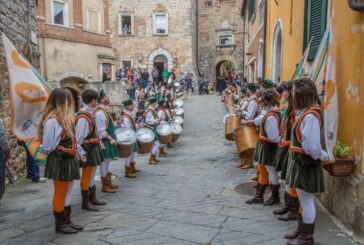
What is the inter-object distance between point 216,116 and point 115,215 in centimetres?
1346

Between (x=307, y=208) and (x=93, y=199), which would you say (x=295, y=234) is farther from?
(x=93, y=199)

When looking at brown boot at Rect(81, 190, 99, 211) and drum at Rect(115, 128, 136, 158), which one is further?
drum at Rect(115, 128, 136, 158)

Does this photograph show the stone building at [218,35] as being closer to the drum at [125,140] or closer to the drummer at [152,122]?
the drummer at [152,122]

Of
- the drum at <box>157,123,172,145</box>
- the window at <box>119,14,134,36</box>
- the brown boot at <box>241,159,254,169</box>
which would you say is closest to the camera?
the brown boot at <box>241,159,254,169</box>

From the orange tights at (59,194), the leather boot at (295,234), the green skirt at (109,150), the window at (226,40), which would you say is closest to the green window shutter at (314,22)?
the leather boot at (295,234)

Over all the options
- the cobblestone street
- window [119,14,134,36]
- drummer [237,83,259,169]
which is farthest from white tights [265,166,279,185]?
window [119,14,134,36]

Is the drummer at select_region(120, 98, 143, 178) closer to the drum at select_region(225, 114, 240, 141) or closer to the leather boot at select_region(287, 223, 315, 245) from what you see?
the drum at select_region(225, 114, 240, 141)

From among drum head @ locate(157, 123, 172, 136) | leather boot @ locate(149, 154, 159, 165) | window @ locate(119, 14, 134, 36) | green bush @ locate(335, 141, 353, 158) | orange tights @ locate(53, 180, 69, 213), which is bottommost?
leather boot @ locate(149, 154, 159, 165)

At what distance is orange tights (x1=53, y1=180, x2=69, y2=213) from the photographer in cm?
438

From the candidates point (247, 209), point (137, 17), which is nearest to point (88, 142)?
point (247, 209)

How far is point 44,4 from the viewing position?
22016mm

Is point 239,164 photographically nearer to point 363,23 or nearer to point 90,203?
point 90,203

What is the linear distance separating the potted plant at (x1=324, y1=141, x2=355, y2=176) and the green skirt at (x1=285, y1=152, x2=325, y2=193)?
1.67 feet

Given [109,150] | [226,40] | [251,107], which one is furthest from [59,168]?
[226,40]
